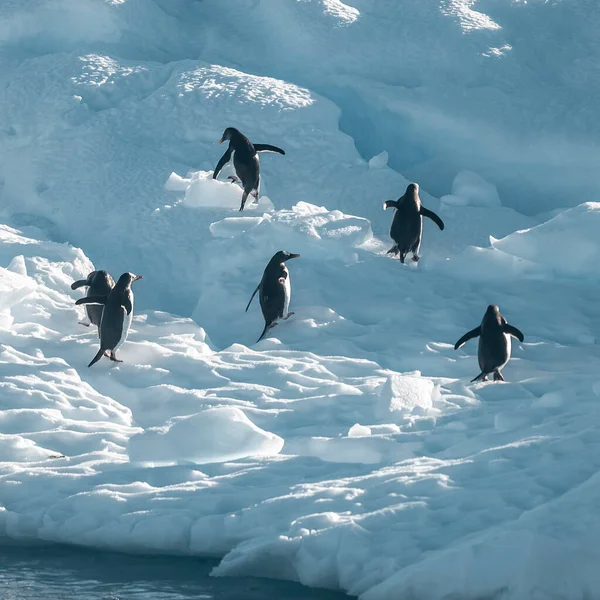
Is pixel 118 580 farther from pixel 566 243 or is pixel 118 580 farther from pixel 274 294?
pixel 566 243

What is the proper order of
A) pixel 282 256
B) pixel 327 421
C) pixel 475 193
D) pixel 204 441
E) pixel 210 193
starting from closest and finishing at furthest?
pixel 204 441, pixel 327 421, pixel 282 256, pixel 210 193, pixel 475 193

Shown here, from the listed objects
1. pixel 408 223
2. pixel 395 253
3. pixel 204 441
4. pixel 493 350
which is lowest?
pixel 204 441

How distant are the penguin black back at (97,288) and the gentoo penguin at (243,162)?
2074 millimetres

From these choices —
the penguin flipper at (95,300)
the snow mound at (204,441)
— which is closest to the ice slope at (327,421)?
the snow mound at (204,441)

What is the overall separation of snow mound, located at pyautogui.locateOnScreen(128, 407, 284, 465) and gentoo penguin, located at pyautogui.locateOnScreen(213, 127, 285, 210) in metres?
4.39

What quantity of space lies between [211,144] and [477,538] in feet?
25.0

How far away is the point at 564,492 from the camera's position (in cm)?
557

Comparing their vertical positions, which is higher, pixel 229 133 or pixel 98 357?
pixel 229 133

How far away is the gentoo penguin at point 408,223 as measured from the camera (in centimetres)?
1010

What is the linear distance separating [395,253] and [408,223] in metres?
0.35

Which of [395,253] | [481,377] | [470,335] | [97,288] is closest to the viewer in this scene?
[481,377]

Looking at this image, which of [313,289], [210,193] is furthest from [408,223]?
[210,193]

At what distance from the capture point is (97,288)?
351 inches

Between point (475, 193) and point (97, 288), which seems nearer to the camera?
point (97, 288)
